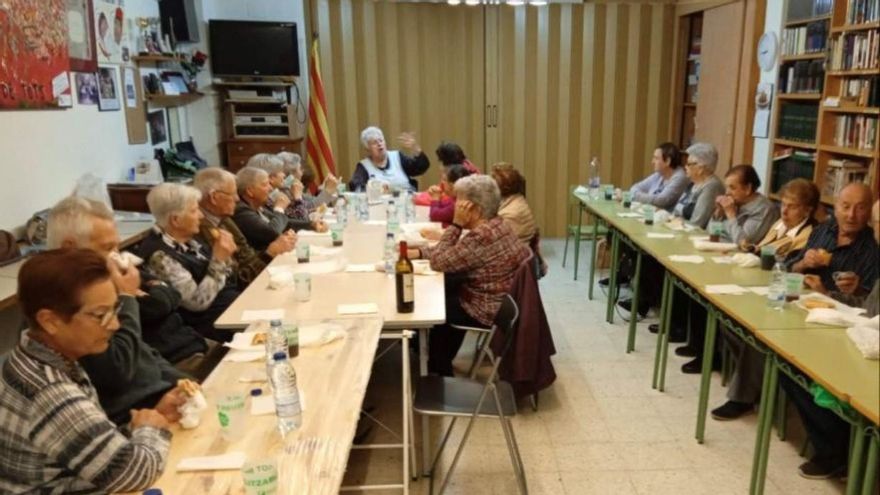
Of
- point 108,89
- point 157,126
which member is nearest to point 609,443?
point 108,89

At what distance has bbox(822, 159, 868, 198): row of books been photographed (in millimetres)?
4598

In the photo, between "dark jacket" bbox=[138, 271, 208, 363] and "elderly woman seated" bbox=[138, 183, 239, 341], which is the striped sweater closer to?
"dark jacket" bbox=[138, 271, 208, 363]

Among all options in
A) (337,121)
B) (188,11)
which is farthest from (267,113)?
(188,11)

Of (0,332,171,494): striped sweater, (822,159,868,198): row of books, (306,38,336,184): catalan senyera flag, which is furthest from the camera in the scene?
(306,38,336,184): catalan senyera flag

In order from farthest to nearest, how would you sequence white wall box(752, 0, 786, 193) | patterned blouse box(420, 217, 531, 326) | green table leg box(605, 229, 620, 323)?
white wall box(752, 0, 786, 193), green table leg box(605, 229, 620, 323), patterned blouse box(420, 217, 531, 326)

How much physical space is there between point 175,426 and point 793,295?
95.7 inches

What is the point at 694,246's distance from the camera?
3672 mm

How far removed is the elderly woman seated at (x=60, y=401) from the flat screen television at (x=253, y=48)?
5.38 m

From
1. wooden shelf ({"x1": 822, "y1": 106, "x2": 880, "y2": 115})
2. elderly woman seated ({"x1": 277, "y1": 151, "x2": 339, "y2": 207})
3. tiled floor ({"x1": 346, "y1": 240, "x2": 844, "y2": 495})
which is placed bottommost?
tiled floor ({"x1": 346, "y1": 240, "x2": 844, "y2": 495})

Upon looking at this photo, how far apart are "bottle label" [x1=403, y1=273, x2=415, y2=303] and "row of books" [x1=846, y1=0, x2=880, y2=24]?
3866 mm

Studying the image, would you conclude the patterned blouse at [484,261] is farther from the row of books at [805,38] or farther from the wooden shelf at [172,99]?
the wooden shelf at [172,99]

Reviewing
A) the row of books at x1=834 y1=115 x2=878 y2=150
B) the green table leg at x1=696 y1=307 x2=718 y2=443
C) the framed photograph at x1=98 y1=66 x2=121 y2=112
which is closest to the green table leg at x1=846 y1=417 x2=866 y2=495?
the green table leg at x1=696 y1=307 x2=718 y2=443

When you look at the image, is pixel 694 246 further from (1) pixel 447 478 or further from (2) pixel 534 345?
(1) pixel 447 478

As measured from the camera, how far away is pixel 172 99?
5859mm
